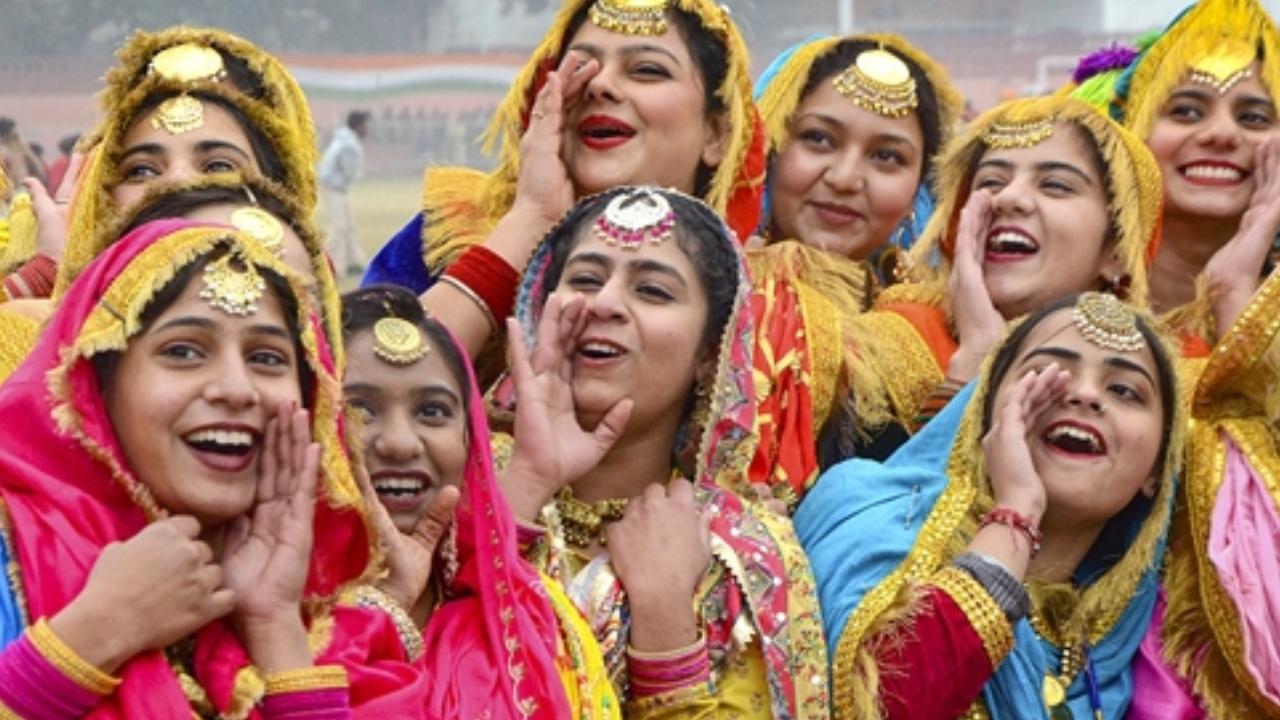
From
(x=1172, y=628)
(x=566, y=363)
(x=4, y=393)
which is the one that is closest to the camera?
(x=4, y=393)

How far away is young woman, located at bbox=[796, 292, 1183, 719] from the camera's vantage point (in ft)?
13.8

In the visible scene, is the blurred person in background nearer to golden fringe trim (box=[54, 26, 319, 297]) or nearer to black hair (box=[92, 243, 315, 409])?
golden fringe trim (box=[54, 26, 319, 297])

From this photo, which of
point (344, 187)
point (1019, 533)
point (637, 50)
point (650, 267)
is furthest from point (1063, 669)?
point (344, 187)

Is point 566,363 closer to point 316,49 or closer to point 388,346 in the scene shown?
point 388,346

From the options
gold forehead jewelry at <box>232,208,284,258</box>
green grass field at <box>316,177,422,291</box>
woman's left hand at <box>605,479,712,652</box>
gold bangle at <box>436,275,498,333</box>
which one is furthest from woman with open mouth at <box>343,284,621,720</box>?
green grass field at <box>316,177,422,291</box>

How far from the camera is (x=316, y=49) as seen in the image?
20047 mm

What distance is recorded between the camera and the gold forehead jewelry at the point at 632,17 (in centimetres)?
501

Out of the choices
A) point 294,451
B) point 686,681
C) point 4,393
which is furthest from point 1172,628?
point 4,393

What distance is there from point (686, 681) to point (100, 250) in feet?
3.62

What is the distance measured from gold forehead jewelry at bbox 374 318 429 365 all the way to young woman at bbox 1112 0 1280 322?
2.14 metres

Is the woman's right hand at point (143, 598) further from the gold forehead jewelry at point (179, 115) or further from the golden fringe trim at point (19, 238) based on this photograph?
the golden fringe trim at point (19, 238)

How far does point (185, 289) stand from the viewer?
354 cm

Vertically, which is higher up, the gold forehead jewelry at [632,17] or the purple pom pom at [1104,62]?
the purple pom pom at [1104,62]

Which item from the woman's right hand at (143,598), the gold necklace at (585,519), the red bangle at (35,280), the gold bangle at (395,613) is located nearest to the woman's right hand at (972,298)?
the gold necklace at (585,519)
